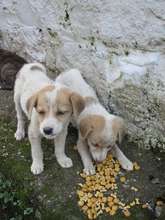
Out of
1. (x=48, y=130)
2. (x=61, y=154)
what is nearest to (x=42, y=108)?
(x=48, y=130)

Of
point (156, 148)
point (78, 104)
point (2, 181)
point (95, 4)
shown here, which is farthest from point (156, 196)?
point (95, 4)

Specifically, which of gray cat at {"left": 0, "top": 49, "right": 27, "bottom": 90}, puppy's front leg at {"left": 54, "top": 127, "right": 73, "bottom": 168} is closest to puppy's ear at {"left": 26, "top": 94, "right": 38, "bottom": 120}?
puppy's front leg at {"left": 54, "top": 127, "right": 73, "bottom": 168}

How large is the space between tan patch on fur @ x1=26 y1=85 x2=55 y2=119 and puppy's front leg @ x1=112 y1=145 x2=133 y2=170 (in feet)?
4.13

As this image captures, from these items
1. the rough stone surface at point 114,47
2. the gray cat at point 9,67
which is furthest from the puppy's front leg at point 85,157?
the gray cat at point 9,67

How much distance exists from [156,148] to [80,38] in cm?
173

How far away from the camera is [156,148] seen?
696cm

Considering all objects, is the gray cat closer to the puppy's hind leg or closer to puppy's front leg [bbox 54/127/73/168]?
the puppy's hind leg

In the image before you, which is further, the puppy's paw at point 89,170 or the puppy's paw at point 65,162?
the puppy's paw at point 65,162

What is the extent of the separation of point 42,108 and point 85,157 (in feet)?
3.47

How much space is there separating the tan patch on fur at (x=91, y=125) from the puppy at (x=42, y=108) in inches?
8.8

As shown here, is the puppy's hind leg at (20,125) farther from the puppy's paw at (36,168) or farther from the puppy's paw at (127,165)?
the puppy's paw at (127,165)

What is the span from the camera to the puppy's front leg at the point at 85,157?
656cm

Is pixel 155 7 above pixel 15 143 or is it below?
above

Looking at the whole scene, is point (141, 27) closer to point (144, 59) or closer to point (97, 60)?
point (144, 59)
